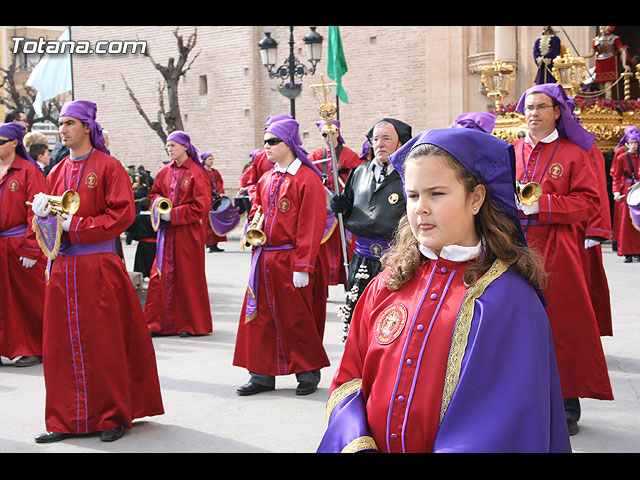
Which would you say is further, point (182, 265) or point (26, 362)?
point (182, 265)

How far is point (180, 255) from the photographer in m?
9.16

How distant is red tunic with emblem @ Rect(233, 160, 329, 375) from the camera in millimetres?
6320

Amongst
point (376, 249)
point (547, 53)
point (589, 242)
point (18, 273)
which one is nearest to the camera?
point (376, 249)

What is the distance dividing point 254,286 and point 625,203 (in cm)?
964

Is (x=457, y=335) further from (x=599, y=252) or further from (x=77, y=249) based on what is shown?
(x=599, y=252)

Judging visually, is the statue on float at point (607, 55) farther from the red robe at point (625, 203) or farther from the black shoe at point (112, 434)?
the black shoe at point (112, 434)

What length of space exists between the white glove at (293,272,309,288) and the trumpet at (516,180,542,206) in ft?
6.08

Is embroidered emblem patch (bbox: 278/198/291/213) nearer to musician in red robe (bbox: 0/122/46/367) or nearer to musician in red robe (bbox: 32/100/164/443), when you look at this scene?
musician in red robe (bbox: 32/100/164/443)

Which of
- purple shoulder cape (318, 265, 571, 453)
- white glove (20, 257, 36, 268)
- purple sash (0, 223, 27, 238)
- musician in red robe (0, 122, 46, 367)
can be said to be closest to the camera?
purple shoulder cape (318, 265, 571, 453)

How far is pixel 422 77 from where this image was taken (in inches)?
977

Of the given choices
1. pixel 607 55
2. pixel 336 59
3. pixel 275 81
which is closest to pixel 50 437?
pixel 336 59

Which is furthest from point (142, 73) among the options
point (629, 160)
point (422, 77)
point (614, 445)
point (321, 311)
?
point (614, 445)

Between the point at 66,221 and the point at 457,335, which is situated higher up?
the point at 66,221

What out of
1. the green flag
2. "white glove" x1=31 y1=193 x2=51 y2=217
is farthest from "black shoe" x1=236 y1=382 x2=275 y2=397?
the green flag
